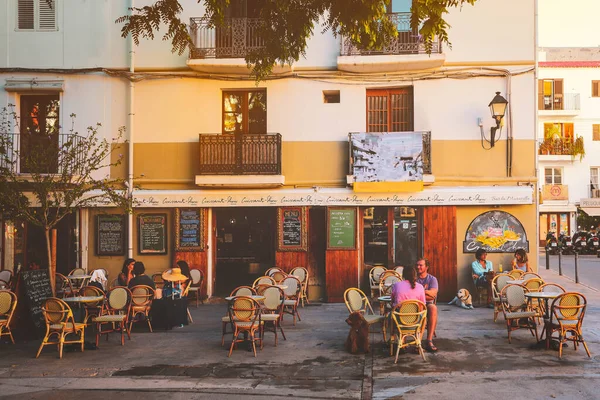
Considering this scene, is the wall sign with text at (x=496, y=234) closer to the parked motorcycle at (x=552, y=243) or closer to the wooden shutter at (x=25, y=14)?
the wooden shutter at (x=25, y=14)

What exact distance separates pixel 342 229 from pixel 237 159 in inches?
127

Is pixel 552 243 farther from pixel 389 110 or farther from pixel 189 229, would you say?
pixel 189 229

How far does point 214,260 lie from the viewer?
54.6 feet

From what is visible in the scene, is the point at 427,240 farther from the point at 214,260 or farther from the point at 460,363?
the point at 460,363

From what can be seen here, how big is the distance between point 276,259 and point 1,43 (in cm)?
942

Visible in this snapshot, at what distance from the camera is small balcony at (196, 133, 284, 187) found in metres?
15.6

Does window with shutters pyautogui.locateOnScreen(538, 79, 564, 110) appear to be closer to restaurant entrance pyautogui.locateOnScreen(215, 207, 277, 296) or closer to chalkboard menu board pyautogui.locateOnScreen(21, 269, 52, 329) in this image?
restaurant entrance pyautogui.locateOnScreen(215, 207, 277, 296)

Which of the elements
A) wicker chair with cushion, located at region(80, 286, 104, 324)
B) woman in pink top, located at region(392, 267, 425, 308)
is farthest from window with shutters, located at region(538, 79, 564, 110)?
wicker chair with cushion, located at region(80, 286, 104, 324)

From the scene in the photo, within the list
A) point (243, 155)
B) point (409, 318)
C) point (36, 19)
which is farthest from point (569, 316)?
point (36, 19)

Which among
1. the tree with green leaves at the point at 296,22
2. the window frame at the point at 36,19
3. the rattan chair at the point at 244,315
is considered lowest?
the rattan chair at the point at 244,315

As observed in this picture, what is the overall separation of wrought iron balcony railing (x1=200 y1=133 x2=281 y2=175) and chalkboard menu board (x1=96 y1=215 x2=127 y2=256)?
8.93 feet

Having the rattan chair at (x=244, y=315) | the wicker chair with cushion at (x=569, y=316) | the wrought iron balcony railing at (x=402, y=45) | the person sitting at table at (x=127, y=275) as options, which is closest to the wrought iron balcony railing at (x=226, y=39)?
the wrought iron balcony railing at (x=402, y=45)

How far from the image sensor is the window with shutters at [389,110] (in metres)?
16.1

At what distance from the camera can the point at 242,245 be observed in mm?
16672
